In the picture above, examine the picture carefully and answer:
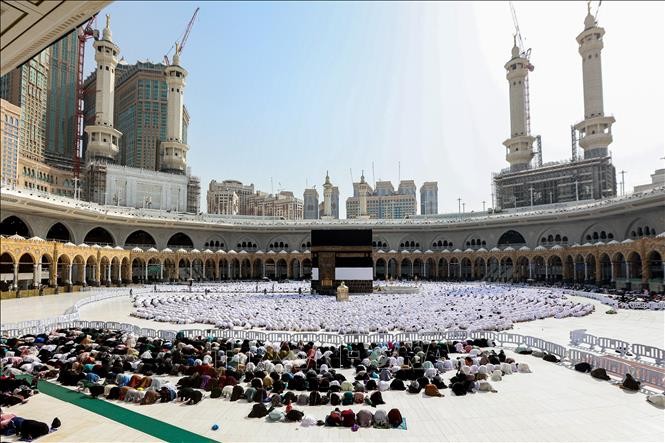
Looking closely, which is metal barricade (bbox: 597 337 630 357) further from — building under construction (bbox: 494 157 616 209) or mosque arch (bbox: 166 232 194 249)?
building under construction (bbox: 494 157 616 209)

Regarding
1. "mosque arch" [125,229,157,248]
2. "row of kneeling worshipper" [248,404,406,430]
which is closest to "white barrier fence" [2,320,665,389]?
"row of kneeling worshipper" [248,404,406,430]

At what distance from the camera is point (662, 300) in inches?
1027

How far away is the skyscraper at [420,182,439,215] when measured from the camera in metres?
142

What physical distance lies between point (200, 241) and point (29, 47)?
55.0 metres

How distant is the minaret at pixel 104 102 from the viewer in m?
65.9

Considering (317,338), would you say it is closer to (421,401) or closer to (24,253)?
(421,401)

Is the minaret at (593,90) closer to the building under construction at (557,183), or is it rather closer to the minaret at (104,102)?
the building under construction at (557,183)

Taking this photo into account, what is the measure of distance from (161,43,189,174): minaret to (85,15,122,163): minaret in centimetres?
828

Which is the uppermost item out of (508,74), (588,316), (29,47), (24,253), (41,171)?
(508,74)

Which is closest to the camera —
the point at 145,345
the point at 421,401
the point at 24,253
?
the point at 421,401

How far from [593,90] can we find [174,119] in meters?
64.9

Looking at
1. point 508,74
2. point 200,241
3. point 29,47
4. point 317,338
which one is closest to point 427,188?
point 508,74

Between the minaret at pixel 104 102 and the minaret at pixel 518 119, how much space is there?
65956mm

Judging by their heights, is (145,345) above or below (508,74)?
below
